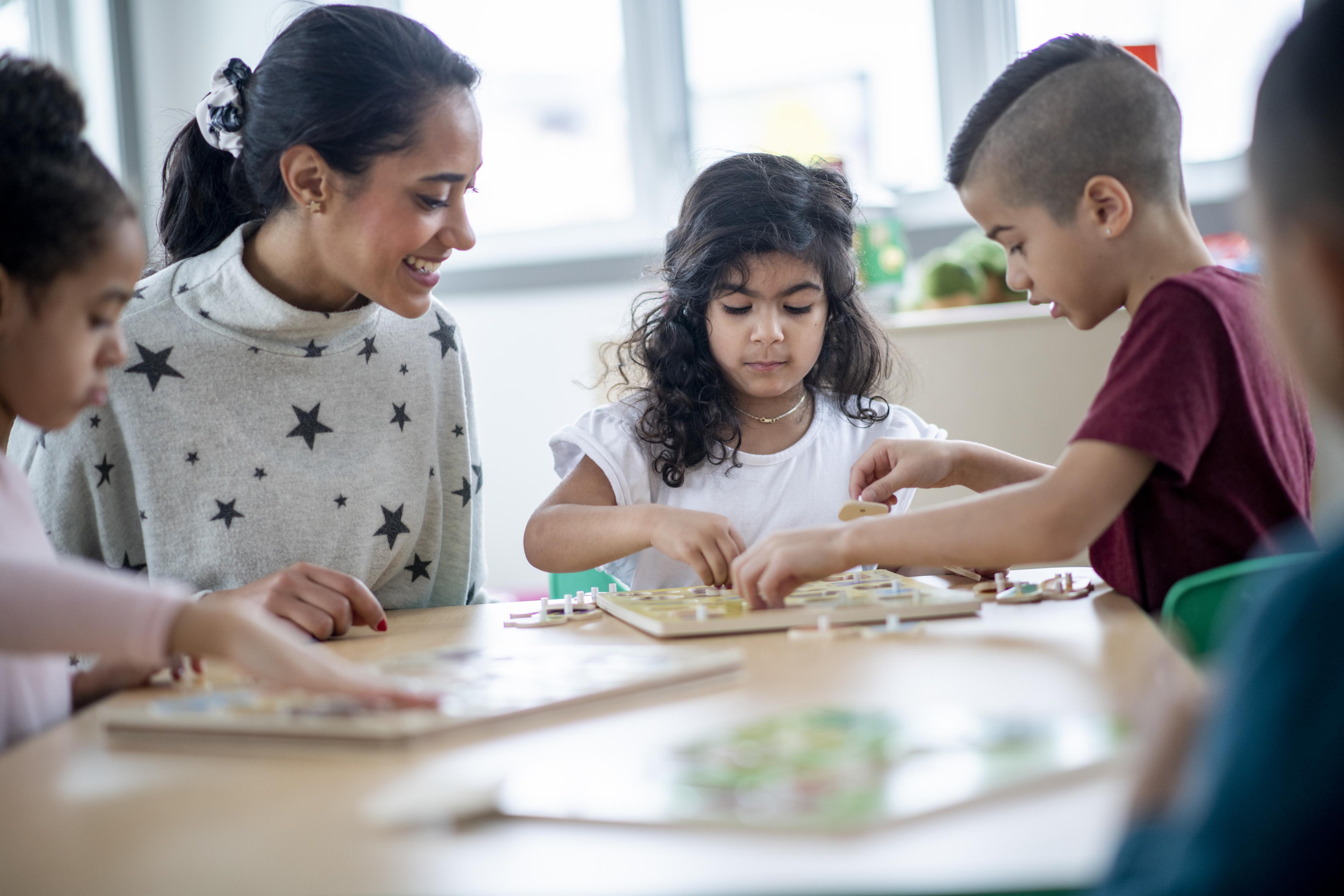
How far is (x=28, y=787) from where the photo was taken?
65 centimetres

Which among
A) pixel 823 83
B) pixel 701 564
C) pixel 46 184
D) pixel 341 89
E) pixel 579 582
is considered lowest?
pixel 579 582

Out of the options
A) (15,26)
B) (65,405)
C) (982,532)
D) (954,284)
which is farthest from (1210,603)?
(15,26)

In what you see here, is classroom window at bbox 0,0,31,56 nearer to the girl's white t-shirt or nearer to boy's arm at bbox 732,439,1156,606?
the girl's white t-shirt

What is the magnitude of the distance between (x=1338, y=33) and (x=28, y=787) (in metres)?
0.75

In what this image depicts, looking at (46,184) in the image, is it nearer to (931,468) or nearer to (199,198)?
(199,198)

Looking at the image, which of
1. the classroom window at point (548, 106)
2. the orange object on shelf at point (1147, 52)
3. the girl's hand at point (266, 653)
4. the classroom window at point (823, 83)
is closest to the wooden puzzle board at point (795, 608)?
the girl's hand at point (266, 653)

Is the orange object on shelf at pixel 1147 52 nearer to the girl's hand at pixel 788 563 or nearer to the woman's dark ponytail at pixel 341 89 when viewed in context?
the woman's dark ponytail at pixel 341 89

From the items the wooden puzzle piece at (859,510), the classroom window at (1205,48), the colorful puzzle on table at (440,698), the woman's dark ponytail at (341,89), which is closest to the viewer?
the colorful puzzle on table at (440,698)

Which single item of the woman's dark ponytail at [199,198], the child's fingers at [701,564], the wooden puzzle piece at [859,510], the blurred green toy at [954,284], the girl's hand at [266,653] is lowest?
the child's fingers at [701,564]

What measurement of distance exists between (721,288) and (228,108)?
0.67 meters

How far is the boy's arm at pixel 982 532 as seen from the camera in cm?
98

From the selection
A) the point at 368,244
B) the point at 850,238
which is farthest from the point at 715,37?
the point at 368,244

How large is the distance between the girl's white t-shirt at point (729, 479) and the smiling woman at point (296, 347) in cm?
26

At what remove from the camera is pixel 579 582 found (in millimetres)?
1716
